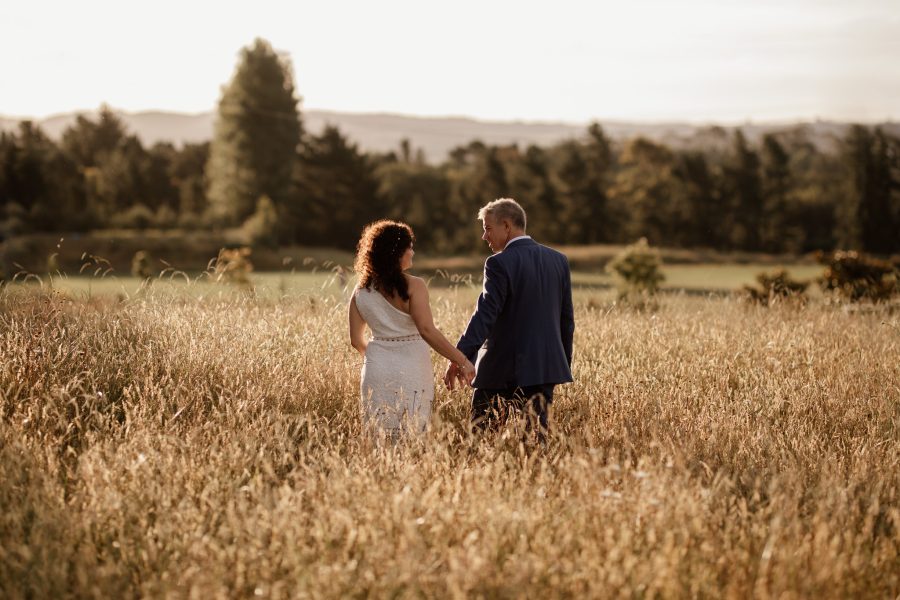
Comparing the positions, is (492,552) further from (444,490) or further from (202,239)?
(202,239)

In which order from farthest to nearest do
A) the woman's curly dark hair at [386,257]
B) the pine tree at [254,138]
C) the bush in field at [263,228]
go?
the pine tree at [254,138] < the bush in field at [263,228] < the woman's curly dark hair at [386,257]

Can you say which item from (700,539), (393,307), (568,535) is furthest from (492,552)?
(393,307)

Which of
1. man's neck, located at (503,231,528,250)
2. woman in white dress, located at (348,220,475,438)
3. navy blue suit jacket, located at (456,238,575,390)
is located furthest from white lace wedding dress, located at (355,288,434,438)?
man's neck, located at (503,231,528,250)

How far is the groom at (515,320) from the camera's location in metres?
5.60

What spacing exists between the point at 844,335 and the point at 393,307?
21.1 ft

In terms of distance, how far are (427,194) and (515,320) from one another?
64.5 meters

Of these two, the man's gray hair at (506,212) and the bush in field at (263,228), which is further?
the bush in field at (263,228)

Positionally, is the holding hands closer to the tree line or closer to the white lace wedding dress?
the white lace wedding dress

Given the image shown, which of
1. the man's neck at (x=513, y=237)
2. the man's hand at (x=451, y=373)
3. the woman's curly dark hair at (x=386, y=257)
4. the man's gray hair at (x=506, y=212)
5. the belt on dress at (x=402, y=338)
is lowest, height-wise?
the man's hand at (x=451, y=373)

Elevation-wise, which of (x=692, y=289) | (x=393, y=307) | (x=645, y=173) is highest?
(x=645, y=173)

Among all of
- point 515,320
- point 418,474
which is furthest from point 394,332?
point 418,474

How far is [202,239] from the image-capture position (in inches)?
1747

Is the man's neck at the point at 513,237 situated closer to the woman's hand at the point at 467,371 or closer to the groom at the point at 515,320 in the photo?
the groom at the point at 515,320

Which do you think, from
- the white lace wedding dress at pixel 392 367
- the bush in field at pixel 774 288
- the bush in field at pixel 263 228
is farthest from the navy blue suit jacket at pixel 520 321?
the bush in field at pixel 263 228
